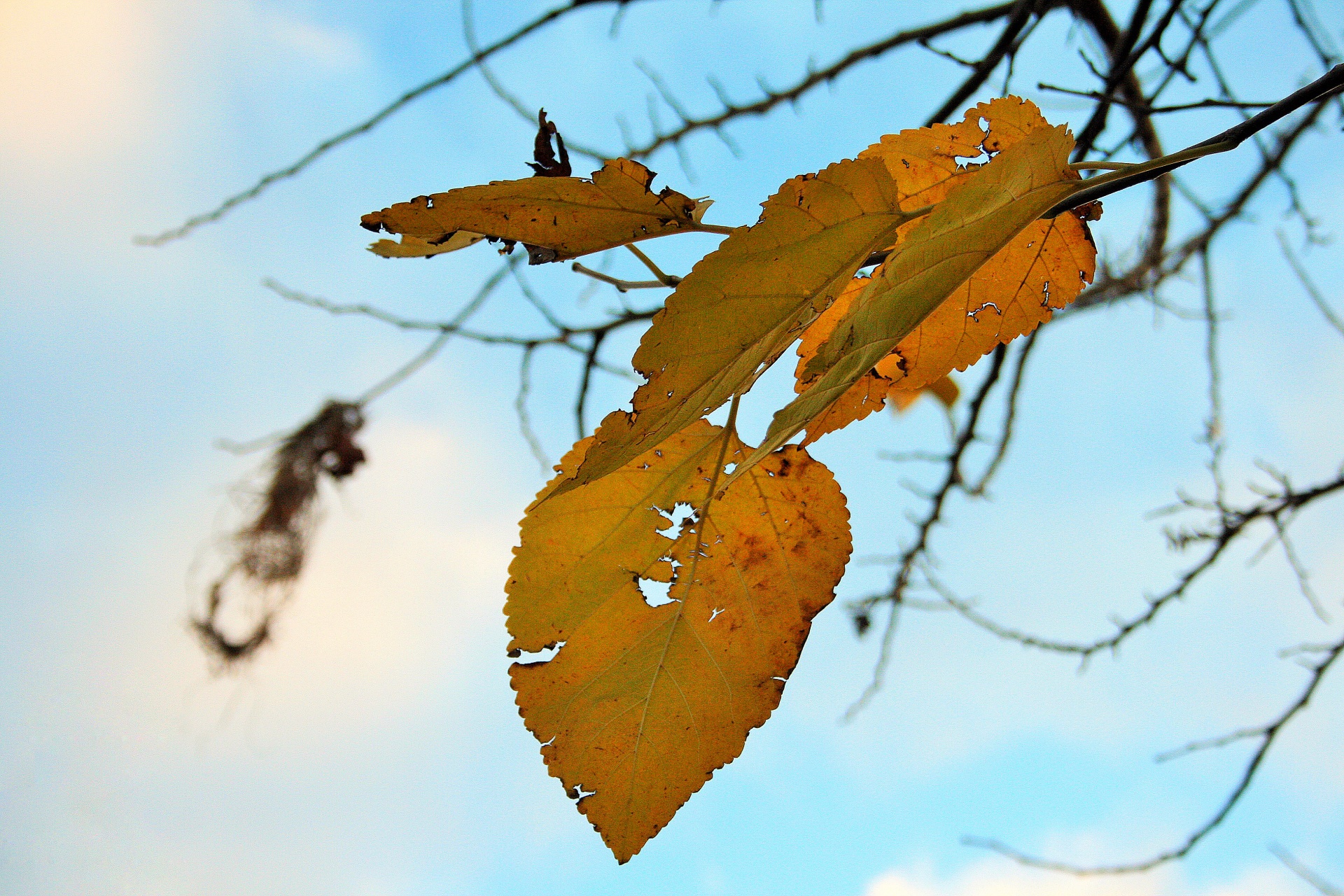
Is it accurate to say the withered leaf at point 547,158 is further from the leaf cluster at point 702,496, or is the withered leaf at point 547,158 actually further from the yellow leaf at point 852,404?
the yellow leaf at point 852,404

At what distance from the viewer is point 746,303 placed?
0.99ft

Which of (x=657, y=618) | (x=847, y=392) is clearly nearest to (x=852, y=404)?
(x=847, y=392)

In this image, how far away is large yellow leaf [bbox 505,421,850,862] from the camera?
0.38m

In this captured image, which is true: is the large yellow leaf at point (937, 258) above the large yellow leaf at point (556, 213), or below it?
below

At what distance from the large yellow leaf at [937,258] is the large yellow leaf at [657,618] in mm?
126

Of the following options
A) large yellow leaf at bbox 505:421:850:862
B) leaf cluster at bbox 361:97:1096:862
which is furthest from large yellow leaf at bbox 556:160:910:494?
large yellow leaf at bbox 505:421:850:862

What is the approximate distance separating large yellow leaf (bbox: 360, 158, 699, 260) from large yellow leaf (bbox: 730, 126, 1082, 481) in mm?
93

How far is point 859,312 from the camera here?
0.91 ft

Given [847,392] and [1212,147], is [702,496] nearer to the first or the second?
[847,392]

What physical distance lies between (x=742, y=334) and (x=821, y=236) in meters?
0.05

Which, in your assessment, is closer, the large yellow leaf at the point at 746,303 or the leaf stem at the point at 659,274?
the large yellow leaf at the point at 746,303

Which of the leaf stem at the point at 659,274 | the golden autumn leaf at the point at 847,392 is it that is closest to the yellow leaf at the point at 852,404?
the golden autumn leaf at the point at 847,392

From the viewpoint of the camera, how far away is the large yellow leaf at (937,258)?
258mm

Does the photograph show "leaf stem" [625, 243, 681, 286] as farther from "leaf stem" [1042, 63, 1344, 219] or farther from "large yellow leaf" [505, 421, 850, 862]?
"leaf stem" [1042, 63, 1344, 219]
